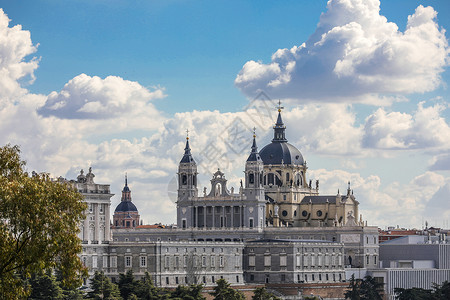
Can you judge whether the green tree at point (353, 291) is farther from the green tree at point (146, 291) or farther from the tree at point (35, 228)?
the tree at point (35, 228)

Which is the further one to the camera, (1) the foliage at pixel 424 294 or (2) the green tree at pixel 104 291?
(1) the foliage at pixel 424 294

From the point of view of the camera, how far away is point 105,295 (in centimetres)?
12119

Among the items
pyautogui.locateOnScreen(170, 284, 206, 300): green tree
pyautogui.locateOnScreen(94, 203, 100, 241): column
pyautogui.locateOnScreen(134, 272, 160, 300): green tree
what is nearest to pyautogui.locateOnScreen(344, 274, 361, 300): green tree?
pyautogui.locateOnScreen(170, 284, 206, 300): green tree

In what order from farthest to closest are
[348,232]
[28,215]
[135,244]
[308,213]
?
1. [308,213]
2. [348,232]
3. [135,244]
4. [28,215]

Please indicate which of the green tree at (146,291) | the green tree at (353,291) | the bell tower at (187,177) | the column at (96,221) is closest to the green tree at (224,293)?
the green tree at (146,291)

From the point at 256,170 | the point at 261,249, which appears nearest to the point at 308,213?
the point at 256,170

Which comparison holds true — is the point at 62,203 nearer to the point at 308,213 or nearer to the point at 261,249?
the point at 261,249

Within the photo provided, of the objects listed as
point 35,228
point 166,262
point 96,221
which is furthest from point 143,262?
point 35,228

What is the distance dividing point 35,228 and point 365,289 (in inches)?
4247

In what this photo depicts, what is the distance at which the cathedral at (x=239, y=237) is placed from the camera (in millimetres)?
151000

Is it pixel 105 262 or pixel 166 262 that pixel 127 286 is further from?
pixel 166 262

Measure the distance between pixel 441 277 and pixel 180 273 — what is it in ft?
174

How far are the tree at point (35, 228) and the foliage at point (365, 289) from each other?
99.5m

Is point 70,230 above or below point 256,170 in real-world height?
below
